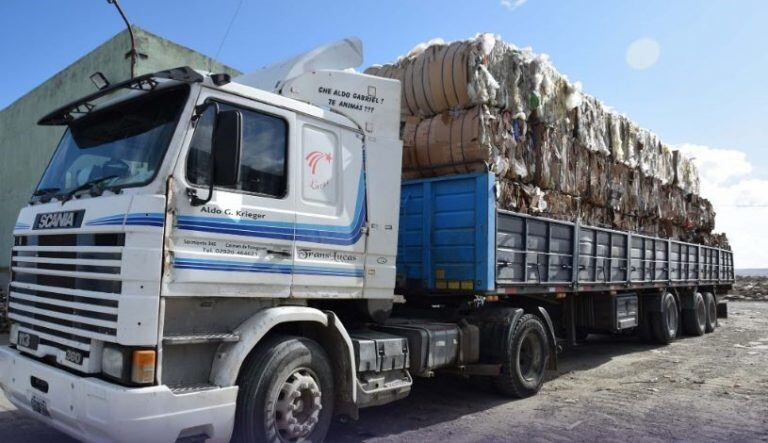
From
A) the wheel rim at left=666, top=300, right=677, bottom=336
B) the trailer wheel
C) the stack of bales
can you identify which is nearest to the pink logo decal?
the stack of bales

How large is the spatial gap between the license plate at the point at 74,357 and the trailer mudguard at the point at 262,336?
2.61 feet

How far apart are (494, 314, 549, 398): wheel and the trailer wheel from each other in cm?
751

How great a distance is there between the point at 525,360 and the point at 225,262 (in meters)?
4.15

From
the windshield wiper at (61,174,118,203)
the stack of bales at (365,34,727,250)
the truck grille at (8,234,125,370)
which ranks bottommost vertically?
the truck grille at (8,234,125,370)

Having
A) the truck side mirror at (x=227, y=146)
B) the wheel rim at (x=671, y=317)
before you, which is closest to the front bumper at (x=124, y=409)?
the truck side mirror at (x=227, y=146)

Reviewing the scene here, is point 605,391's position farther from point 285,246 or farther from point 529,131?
point 285,246

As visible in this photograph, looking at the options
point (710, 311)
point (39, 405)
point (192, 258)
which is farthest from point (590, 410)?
point (710, 311)

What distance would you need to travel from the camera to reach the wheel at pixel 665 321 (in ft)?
35.8

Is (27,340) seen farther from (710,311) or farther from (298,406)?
(710,311)

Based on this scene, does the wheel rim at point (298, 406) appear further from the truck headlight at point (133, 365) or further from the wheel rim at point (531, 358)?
the wheel rim at point (531, 358)

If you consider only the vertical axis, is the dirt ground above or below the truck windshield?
below

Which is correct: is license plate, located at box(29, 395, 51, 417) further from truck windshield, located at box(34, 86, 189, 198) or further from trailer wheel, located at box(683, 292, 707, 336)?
trailer wheel, located at box(683, 292, 707, 336)

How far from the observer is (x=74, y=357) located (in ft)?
11.8

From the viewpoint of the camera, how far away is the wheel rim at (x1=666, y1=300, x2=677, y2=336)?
11.1 metres
